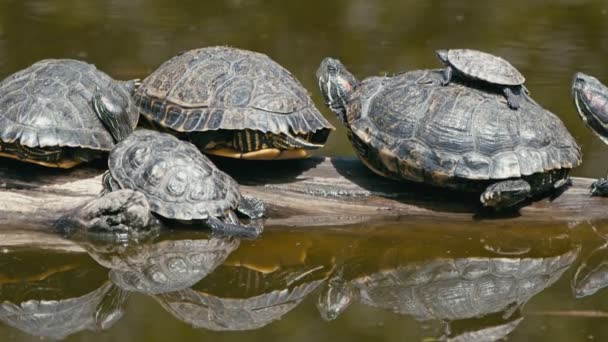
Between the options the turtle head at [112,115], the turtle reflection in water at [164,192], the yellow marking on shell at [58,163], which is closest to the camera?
the turtle reflection in water at [164,192]

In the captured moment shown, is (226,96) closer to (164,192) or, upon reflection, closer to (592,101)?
(164,192)

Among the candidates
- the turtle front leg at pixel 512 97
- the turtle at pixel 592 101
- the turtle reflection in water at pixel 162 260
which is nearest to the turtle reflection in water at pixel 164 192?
the turtle reflection in water at pixel 162 260

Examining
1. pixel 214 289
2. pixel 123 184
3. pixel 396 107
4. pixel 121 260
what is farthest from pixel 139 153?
pixel 396 107

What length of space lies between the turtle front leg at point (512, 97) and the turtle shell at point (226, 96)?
125cm

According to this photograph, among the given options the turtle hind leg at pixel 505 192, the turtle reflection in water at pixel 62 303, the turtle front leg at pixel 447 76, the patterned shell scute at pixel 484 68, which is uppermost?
the patterned shell scute at pixel 484 68

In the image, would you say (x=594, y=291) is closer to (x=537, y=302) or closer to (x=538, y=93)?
(x=537, y=302)

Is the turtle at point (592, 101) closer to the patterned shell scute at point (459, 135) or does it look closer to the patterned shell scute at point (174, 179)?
the patterned shell scute at point (459, 135)

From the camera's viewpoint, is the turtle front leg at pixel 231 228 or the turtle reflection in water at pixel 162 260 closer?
the turtle reflection in water at pixel 162 260

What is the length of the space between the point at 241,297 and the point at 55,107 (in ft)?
6.34

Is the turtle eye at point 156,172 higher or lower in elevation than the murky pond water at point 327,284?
higher

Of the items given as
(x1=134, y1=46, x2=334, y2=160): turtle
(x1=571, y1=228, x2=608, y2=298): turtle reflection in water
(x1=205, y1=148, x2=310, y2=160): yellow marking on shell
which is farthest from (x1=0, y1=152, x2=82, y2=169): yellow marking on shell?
(x1=571, y1=228, x2=608, y2=298): turtle reflection in water

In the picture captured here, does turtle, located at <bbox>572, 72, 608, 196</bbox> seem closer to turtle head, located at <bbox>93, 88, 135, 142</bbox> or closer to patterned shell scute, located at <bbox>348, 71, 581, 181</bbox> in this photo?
patterned shell scute, located at <bbox>348, 71, 581, 181</bbox>

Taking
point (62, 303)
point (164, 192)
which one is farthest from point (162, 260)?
point (62, 303)

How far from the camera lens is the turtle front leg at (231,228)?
22.2 feet
